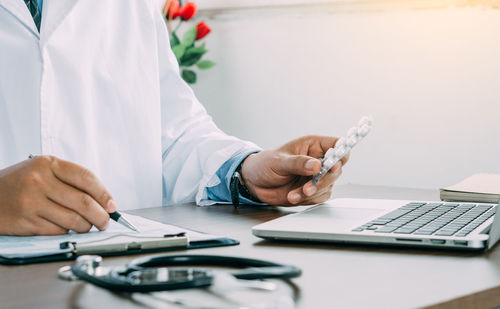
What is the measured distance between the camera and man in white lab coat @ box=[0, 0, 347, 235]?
4.22ft

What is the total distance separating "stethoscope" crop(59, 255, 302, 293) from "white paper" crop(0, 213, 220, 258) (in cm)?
10

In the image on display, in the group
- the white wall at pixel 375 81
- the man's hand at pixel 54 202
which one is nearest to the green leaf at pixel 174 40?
the white wall at pixel 375 81

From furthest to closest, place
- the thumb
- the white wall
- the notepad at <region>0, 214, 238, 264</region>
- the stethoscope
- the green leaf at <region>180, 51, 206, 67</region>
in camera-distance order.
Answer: the green leaf at <region>180, 51, 206, 67</region> < the white wall < the thumb < the notepad at <region>0, 214, 238, 264</region> < the stethoscope

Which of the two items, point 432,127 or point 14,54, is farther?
point 432,127

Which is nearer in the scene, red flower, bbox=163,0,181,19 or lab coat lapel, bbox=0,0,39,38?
lab coat lapel, bbox=0,0,39,38

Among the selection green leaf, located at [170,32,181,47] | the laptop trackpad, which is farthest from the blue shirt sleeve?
green leaf, located at [170,32,181,47]

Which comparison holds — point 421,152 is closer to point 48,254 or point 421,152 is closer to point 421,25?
point 421,25

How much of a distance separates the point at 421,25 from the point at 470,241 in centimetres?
204

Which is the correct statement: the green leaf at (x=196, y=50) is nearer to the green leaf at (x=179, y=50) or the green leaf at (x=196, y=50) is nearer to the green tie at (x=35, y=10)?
the green leaf at (x=179, y=50)

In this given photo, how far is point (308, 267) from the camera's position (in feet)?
2.37

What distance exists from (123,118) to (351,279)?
106 cm

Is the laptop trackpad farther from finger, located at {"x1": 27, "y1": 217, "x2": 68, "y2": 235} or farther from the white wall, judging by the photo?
the white wall

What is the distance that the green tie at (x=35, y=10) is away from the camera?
1.48m

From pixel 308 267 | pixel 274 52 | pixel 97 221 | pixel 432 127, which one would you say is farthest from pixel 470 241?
pixel 274 52
